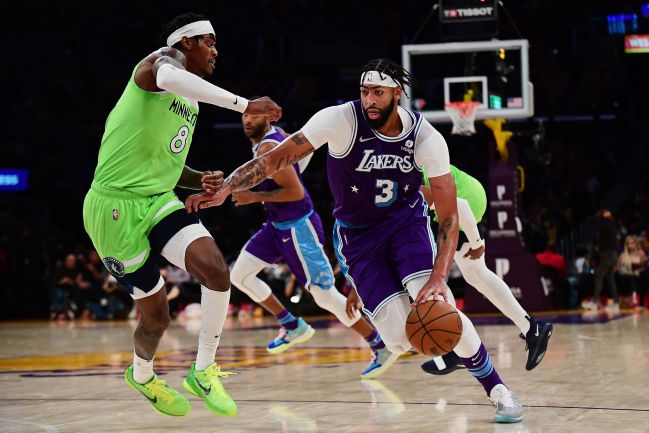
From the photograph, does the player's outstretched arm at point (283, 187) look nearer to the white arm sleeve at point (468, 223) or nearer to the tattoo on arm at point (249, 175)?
the white arm sleeve at point (468, 223)

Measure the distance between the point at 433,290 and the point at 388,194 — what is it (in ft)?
2.30

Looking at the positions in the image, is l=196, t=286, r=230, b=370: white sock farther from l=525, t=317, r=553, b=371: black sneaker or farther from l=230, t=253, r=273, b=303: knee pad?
l=230, t=253, r=273, b=303: knee pad

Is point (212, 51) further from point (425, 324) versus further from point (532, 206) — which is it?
point (532, 206)

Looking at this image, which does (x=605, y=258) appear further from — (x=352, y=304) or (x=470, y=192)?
(x=352, y=304)

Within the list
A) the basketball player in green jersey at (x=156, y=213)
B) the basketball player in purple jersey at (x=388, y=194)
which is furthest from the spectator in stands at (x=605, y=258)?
the basketball player in green jersey at (x=156, y=213)

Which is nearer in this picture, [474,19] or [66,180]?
[474,19]

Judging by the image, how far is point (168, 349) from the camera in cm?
1066

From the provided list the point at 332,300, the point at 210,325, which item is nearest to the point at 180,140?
the point at 210,325

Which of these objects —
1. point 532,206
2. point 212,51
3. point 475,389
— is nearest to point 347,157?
point 212,51

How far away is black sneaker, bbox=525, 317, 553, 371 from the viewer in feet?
23.1

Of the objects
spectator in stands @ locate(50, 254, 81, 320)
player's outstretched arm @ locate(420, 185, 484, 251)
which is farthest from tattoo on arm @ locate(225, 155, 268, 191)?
spectator in stands @ locate(50, 254, 81, 320)

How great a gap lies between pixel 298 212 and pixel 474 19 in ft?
23.1

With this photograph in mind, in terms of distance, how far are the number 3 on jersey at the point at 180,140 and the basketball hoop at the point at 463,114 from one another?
890cm

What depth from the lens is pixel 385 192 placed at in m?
5.78
